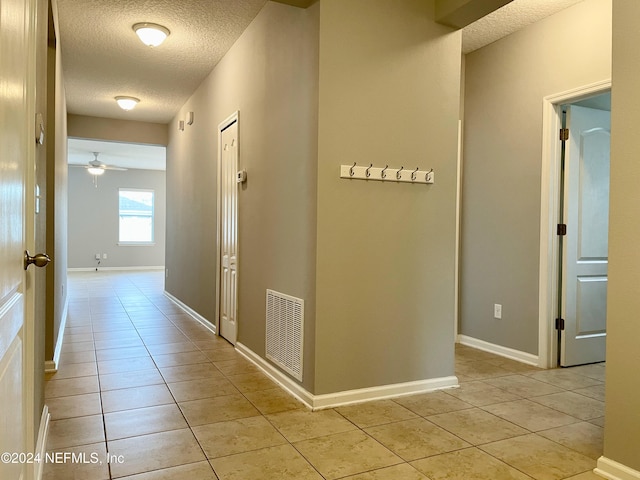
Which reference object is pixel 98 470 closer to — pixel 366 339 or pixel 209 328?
pixel 366 339

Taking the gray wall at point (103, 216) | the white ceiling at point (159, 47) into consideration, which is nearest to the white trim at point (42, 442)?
the white ceiling at point (159, 47)

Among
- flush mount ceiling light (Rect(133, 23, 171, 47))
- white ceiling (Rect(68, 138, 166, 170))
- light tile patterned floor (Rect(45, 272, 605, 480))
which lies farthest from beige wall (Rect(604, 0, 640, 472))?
white ceiling (Rect(68, 138, 166, 170))

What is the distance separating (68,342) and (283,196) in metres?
2.58

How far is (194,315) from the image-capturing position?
5.51 metres

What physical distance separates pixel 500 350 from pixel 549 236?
1064 millimetres

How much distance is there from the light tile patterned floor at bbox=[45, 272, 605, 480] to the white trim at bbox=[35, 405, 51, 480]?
1.6 inches

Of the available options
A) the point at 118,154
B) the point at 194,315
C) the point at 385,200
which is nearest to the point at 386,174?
the point at 385,200

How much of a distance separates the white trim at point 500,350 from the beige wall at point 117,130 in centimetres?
553

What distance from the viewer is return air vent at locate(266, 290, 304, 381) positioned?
2.86 meters

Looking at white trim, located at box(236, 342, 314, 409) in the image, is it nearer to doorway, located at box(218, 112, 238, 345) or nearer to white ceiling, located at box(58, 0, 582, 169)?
doorway, located at box(218, 112, 238, 345)

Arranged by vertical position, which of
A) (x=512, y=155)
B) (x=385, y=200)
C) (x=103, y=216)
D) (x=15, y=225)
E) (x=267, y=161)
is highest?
(x=512, y=155)

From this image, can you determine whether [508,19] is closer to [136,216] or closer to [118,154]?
[118,154]

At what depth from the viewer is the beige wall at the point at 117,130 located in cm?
696

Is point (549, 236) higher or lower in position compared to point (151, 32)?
lower
